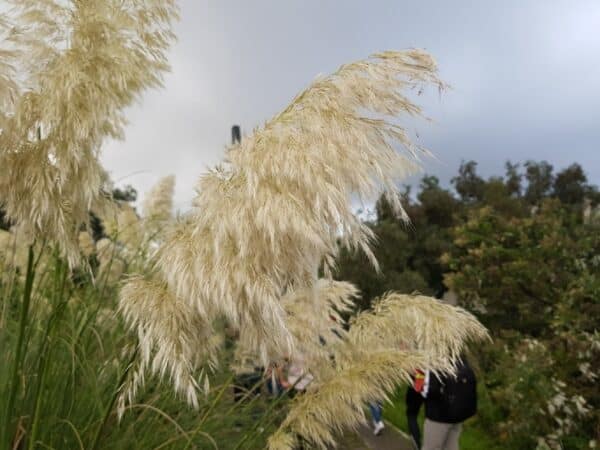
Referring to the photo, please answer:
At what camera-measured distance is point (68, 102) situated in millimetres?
2033

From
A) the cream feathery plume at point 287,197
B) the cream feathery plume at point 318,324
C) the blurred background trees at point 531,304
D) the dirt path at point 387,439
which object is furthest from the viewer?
the dirt path at point 387,439

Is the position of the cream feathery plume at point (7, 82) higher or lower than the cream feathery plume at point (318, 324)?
higher

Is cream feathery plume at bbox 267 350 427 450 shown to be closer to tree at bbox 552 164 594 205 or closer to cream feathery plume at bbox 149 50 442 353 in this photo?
cream feathery plume at bbox 149 50 442 353

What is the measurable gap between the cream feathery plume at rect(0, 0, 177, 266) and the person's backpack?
4.40 meters

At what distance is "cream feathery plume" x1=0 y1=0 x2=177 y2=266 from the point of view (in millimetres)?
2059

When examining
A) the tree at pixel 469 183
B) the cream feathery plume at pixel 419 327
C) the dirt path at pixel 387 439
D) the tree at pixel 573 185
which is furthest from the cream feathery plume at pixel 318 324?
the tree at pixel 573 185

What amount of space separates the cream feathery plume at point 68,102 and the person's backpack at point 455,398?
173 inches

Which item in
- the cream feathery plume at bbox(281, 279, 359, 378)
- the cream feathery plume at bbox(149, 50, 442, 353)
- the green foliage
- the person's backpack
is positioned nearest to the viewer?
the cream feathery plume at bbox(149, 50, 442, 353)

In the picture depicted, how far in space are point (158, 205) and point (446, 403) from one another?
11.2ft

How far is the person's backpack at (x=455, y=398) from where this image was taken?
564 cm

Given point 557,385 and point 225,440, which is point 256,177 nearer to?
point 225,440

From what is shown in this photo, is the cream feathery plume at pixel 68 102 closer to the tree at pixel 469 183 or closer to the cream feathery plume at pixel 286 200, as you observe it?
the cream feathery plume at pixel 286 200

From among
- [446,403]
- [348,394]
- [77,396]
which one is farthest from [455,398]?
[77,396]

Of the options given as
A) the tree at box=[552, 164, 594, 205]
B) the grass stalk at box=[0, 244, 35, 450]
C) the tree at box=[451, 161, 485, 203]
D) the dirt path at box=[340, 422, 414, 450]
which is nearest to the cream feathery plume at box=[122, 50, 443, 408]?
the grass stalk at box=[0, 244, 35, 450]
